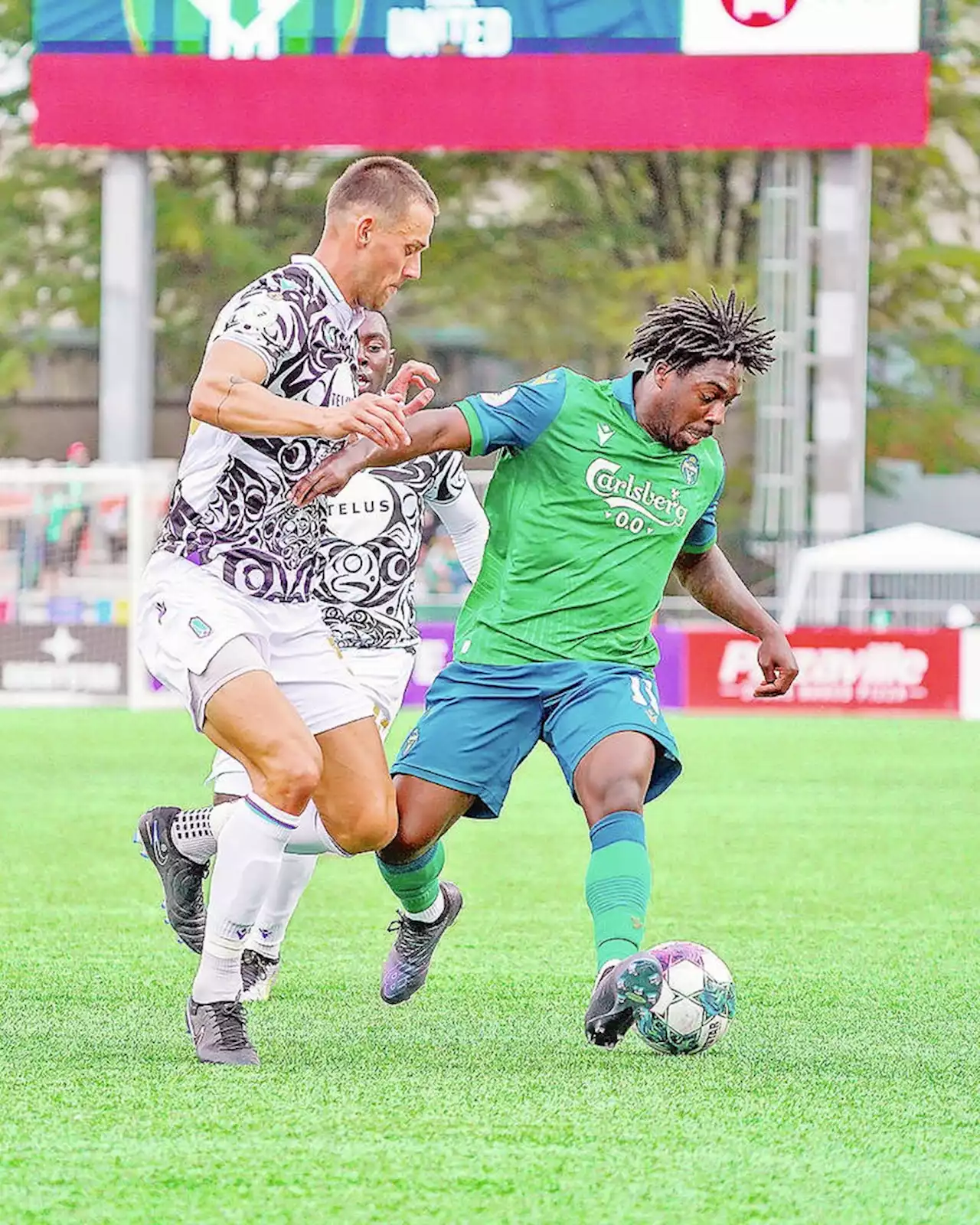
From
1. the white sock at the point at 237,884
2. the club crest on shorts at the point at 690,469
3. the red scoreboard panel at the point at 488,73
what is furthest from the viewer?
the red scoreboard panel at the point at 488,73

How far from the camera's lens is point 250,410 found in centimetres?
544

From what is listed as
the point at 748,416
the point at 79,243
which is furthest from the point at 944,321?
the point at 79,243

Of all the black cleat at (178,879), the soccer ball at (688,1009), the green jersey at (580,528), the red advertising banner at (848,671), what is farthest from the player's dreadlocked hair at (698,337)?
the red advertising banner at (848,671)

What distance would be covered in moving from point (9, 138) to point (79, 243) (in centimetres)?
245

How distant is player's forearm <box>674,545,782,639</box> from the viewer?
700cm

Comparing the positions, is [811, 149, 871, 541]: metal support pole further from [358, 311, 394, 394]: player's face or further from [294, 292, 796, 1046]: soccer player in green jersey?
[294, 292, 796, 1046]: soccer player in green jersey

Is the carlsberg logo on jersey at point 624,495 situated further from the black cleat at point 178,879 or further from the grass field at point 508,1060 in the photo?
the black cleat at point 178,879

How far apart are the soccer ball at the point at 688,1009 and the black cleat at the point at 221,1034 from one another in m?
0.94

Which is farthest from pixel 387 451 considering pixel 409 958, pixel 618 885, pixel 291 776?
pixel 409 958

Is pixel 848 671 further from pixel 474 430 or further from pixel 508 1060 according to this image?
pixel 508 1060

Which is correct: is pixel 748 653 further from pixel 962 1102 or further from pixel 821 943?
pixel 962 1102

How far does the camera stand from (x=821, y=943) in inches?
332

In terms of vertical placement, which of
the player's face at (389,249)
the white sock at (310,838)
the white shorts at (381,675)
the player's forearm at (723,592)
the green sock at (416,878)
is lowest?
the green sock at (416,878)

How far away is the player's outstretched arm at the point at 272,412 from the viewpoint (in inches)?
213
